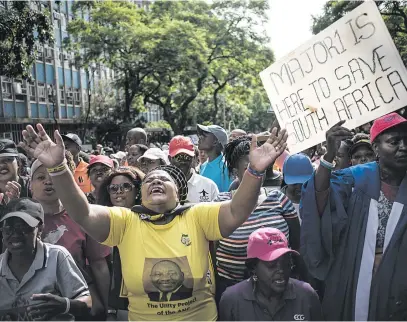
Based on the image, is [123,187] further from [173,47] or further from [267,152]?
[173,47]

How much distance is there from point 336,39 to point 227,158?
4.14ft

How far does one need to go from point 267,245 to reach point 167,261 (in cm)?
68

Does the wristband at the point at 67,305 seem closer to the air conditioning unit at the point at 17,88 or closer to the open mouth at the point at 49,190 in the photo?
the open mouth at the point at 49,190

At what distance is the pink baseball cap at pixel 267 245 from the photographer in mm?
2752

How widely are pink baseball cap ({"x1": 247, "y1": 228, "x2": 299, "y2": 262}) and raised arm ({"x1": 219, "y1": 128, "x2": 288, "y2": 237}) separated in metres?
0.40

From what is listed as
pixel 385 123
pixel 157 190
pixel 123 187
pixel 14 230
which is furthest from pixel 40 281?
pixel 385 123

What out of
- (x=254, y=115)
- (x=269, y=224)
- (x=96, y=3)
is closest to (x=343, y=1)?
(x=96, y=3)

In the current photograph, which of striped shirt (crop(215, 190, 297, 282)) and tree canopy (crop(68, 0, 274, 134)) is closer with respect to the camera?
striped shirt (crop(215, 190, 297, 282))

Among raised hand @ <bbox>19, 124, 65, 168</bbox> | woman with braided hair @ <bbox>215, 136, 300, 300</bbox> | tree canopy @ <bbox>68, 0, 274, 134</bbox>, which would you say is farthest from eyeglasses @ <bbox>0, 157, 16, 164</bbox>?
tree canopy @ <bbox>68, 0, 274, 134</bbox>

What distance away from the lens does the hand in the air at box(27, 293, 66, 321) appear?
8.20 feet

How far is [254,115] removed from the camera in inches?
2736

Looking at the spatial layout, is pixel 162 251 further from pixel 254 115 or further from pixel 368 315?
pixel 254 115

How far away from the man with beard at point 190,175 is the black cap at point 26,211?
1696 millimetres

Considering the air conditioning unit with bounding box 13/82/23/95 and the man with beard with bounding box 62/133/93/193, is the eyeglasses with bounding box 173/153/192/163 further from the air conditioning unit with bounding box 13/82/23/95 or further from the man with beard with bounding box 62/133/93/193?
the air conditioning unit with bounding box 13/82/23/95
